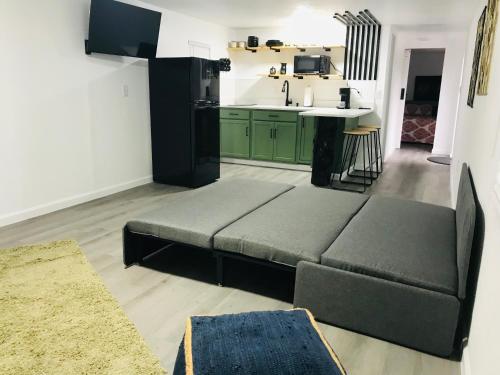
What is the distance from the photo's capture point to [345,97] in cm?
584

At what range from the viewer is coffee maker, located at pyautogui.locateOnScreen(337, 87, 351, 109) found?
229 inches

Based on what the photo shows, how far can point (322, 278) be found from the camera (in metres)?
2.00

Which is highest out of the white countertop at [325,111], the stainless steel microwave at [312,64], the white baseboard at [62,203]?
the stainless steel microwave at [312,64]

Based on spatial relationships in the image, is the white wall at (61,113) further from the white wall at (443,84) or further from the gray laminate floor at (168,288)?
the white wall at (443,84)

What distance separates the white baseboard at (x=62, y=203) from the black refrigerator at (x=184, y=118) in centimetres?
47

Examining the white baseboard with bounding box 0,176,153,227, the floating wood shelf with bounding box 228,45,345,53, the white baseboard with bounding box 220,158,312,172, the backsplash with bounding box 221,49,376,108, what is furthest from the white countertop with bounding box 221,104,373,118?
the white baseboard with bounding box 0,176,153,227

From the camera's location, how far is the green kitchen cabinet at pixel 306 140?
5766 millimetres

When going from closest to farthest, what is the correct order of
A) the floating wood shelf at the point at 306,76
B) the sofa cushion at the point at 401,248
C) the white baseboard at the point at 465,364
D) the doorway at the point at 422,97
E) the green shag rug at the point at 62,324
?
the white baseboard at the point at 465,364
the green shag rug at the point at 62,324
the sofa cushion at the point at 401,248
the floating wood shelf at the point at 306,76
the doorway at the point at 422,97

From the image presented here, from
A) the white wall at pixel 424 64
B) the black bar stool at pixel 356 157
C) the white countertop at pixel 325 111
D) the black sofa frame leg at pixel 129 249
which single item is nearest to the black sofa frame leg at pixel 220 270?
the black sofa frame leg at pixel 129 249

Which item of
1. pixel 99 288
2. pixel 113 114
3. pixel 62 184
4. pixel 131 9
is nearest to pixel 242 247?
pixel 99 288

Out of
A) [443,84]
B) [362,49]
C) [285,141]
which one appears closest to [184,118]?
[285,141]

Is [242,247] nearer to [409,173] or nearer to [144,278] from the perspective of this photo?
[144,278]

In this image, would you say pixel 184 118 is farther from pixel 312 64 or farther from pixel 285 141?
pixel 312 64

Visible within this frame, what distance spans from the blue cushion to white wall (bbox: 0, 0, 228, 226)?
9.44 ft
